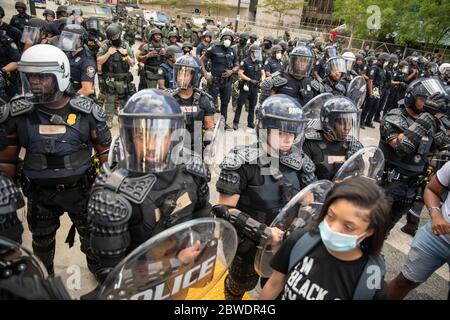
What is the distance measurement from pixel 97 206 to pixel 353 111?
99.9 inches

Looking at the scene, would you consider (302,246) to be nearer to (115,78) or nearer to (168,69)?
(168,69)

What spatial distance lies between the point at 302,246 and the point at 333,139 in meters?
1.82

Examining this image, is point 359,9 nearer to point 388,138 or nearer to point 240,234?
point 388,138

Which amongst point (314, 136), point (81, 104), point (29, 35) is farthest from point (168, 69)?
point (314, 136)

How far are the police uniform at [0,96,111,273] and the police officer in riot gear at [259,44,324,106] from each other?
3.45 m

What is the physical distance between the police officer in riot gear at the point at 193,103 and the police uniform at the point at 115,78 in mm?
2915

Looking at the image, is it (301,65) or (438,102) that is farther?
(301,65)

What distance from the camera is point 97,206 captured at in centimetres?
174

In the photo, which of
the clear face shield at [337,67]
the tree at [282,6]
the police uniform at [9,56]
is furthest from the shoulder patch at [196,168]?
the tree at [282,6]

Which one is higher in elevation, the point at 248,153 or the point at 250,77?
the point at 248,153

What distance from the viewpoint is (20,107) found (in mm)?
2467

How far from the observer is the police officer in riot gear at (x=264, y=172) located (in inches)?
93.0

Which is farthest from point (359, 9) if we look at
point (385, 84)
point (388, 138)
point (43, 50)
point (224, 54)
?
point (43, 50)

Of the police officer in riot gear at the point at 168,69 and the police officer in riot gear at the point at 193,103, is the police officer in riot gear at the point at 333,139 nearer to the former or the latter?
the police officer in riot gear at the point at 193,103
